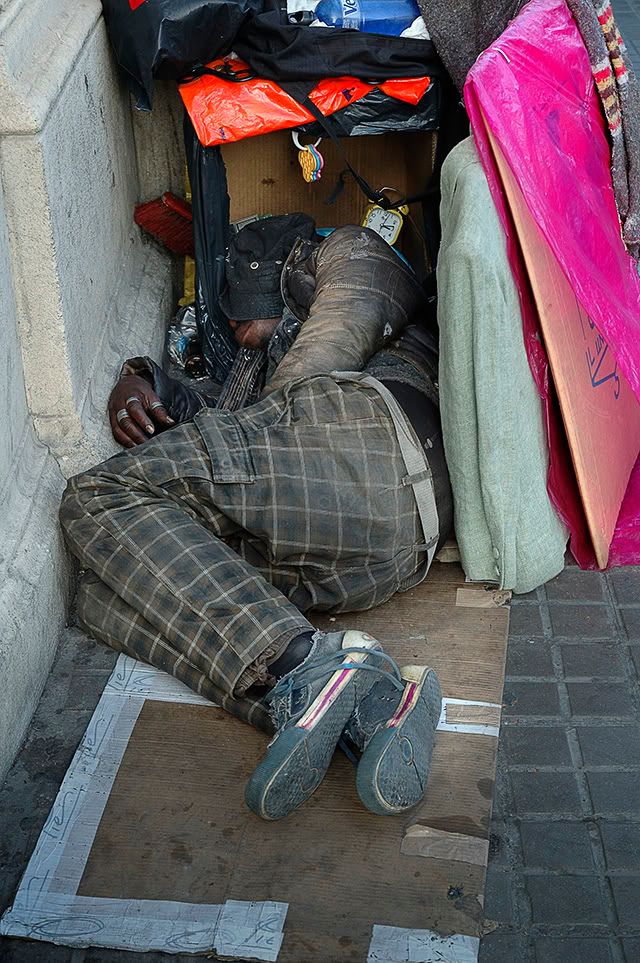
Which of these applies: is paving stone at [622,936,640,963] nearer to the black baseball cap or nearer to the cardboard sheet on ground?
the cardboard sheet on ground

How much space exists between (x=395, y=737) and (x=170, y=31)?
2.10 metres

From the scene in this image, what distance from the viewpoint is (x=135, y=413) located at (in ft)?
9.23

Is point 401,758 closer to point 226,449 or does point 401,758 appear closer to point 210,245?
point 226,449

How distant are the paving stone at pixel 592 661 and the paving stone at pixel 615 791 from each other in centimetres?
30

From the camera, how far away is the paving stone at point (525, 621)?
2.54 meters


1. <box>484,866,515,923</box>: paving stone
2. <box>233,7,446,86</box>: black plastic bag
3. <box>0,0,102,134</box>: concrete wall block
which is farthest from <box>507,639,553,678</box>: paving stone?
<box>233,7,446,86</box>: black plastic bag

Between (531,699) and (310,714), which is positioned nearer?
(310,714)

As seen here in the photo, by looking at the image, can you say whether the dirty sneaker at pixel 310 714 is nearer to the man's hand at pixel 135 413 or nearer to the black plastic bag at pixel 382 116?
the man's hand at pixel 135 413

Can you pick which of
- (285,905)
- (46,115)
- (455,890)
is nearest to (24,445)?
(46,115)

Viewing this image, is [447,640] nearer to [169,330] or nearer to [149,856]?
[149,856]

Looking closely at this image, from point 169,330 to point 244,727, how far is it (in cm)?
180

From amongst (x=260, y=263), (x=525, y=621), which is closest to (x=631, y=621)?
(x=525, y=621)

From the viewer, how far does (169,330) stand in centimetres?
366

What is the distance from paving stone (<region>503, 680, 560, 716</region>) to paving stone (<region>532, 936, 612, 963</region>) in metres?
0.56
